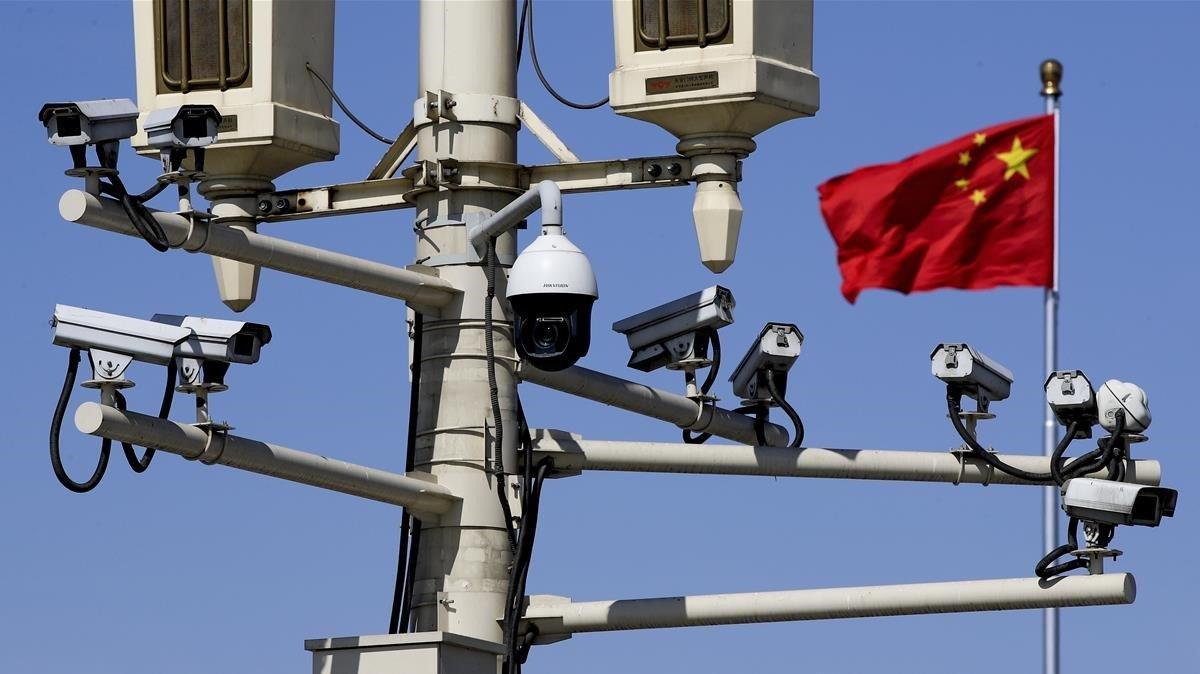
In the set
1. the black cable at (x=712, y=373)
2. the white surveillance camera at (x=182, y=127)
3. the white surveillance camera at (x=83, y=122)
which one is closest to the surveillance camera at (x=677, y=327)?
the black cable at (x=712, y=373)

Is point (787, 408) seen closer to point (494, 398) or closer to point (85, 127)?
point (494, 398)

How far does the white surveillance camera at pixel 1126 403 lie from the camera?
17.1 metres

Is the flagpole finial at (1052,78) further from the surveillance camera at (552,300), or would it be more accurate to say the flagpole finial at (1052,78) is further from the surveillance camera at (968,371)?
the surveillance camera at (552,300)

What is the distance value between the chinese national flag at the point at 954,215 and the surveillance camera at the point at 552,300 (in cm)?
387

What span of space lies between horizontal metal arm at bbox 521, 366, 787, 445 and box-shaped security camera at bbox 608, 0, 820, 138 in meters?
1.78

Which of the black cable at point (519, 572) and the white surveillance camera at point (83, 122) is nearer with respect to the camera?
the white surveillance camera at point (83, 122)

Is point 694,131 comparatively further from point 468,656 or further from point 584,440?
point 468,656

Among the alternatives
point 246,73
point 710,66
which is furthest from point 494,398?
point 246,73

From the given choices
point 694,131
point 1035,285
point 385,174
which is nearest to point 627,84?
point 694,131

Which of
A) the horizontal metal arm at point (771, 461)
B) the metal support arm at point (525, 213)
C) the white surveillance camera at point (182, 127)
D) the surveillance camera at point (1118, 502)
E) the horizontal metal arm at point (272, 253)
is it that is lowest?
the surveillance camera at point (1118, 502)

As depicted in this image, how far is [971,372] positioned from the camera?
18.2 m

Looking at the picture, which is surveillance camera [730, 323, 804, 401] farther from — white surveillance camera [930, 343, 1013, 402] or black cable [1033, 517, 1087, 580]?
A: black cable [1033, 517, 1087, 580]

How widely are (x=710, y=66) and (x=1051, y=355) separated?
4073 mm

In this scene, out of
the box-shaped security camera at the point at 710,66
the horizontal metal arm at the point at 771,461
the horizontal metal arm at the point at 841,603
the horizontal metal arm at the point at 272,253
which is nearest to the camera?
the horizontal metal arm at the point at 272,253
